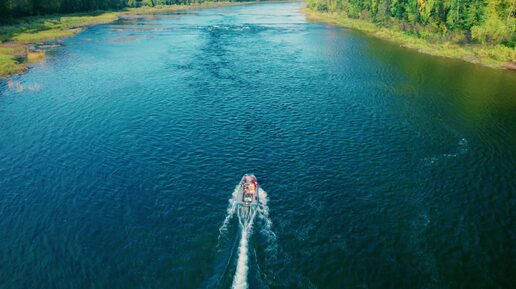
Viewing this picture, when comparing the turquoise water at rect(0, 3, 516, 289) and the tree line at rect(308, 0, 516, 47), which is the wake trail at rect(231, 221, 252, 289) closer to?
the turquoise water at rect(0, 3, 516, 289)

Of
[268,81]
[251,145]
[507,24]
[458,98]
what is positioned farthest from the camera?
[507,24]

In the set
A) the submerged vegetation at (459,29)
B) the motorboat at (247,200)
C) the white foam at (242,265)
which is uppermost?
the submerged vegetation at (459,29)

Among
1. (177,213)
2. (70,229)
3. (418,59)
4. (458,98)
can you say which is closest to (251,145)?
(177,213)

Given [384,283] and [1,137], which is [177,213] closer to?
[384,283]

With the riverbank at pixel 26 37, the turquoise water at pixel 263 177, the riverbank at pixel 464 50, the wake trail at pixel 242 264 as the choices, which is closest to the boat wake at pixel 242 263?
the wake trail at pixel 242 264

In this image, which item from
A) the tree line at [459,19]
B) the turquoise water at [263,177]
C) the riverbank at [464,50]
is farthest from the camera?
the tree line at [459,19]

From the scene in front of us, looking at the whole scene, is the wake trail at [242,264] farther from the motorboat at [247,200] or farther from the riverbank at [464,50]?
the riverbank at [464,50]

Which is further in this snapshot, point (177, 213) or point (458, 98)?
point (458, 98)

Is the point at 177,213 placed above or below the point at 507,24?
below
